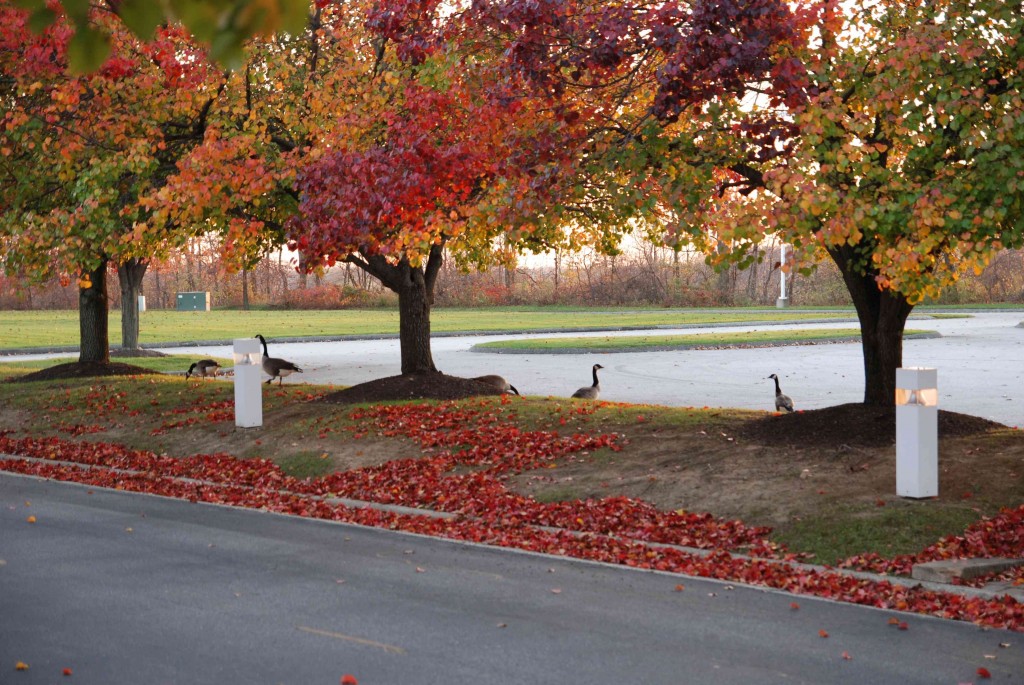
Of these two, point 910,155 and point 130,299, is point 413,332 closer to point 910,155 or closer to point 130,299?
point 910,155

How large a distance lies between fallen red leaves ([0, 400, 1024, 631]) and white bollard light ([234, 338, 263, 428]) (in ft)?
4.26

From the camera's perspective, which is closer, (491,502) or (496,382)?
(491,502)

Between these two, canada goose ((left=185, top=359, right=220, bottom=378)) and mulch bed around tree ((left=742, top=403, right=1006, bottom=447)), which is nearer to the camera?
mulch bed around tree ((left=742, top=403, right=1006, bottom=447))

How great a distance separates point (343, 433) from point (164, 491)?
2964 millimetres

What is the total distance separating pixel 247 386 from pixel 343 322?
38.4m

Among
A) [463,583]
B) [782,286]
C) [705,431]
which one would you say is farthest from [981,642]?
[782,286]

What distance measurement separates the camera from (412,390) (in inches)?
736

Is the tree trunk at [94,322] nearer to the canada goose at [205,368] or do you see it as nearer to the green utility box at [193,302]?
the canada goose at [205,368]

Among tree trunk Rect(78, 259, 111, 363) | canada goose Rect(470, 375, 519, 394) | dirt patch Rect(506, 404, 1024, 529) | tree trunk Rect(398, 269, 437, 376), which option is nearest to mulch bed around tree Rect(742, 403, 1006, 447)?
dirt patch Rect(506, 404, 1024, 529)

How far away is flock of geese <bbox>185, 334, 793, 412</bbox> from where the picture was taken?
57.4ft

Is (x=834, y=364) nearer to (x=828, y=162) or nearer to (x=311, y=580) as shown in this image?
(x=828, y=162)

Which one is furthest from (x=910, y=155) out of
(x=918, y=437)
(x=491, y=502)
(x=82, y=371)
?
(x=82, y=371)

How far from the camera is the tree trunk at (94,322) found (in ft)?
80.0

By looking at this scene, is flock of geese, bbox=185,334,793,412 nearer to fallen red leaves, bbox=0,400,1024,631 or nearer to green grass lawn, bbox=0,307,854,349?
fallen red leaves, bbox=0,400,1024,631
